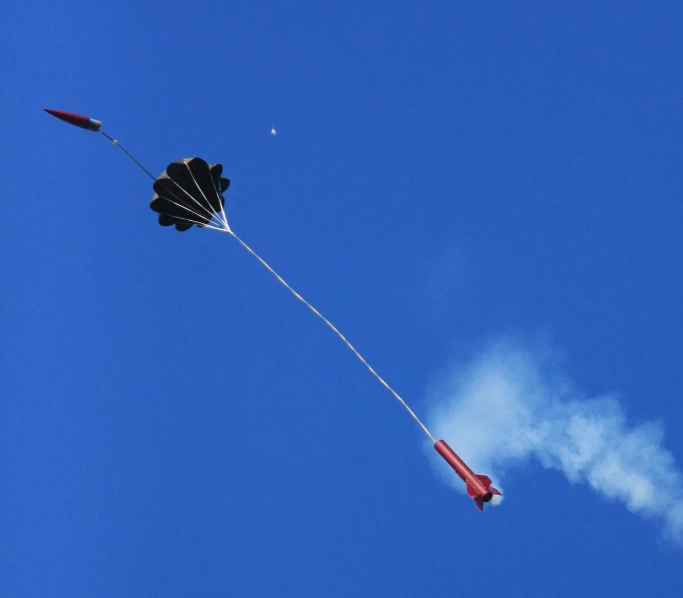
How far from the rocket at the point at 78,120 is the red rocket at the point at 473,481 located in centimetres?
2143

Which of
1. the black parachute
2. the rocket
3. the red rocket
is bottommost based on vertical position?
the red rocket

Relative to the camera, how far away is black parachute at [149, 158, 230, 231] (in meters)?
38.1

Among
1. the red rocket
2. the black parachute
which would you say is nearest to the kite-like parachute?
the black parachute

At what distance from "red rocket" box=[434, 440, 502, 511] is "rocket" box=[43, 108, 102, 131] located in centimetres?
2143

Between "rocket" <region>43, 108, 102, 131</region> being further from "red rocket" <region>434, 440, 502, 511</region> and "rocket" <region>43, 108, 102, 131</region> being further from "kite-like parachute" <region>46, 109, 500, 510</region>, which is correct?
"red rocket" <region>434, 440, 502, 511</region>

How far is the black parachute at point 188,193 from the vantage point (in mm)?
38094

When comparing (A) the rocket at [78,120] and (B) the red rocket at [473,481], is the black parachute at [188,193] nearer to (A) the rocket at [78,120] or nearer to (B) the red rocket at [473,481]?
(A) the rocket at [78,120]

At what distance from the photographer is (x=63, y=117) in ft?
119

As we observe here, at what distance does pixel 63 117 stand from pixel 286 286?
45.4 ft

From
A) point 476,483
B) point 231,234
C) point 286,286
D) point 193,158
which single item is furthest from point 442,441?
point 193,158

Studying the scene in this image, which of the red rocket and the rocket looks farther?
the rocket

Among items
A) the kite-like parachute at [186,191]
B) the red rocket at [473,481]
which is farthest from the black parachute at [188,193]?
the red rocket at [473,481]

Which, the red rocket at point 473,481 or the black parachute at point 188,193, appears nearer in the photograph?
the red rocket at point 473,481

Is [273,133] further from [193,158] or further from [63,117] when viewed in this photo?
[63,117]
